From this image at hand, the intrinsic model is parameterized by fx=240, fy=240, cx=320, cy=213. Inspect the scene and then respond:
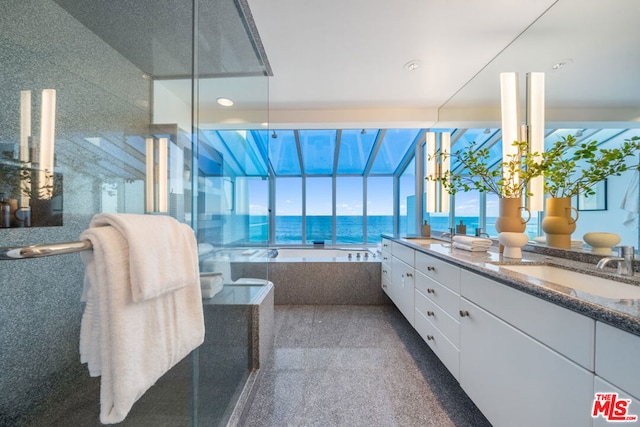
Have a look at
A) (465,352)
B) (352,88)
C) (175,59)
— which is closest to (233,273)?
(175,59)

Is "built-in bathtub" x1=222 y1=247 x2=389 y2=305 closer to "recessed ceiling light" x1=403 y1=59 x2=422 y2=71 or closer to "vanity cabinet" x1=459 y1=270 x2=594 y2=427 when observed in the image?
"vanity cabinet" x1=459 y1=270 x2=594 y2=427

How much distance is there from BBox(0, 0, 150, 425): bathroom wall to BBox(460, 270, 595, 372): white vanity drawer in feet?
5.61

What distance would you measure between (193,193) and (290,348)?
1488mm

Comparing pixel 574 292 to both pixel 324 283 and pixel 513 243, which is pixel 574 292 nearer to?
pixel 513 243

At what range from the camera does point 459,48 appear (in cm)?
179

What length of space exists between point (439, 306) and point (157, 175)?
1758 millimetres

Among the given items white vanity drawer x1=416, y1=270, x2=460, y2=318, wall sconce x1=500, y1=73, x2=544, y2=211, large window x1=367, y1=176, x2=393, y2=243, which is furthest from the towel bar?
large window x1=367, y1=176, x2=393, y2=243

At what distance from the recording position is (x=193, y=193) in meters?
1.17

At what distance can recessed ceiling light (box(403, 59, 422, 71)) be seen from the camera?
6.38ft

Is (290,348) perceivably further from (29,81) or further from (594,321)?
(29,81)

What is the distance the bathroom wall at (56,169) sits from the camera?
921mm

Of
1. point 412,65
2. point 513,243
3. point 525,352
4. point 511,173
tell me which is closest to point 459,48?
point 412,65

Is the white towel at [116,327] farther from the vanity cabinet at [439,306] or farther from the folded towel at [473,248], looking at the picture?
the folded towel at [473,248]

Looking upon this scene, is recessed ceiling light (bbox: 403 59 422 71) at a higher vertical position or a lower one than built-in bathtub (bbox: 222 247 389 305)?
higher
